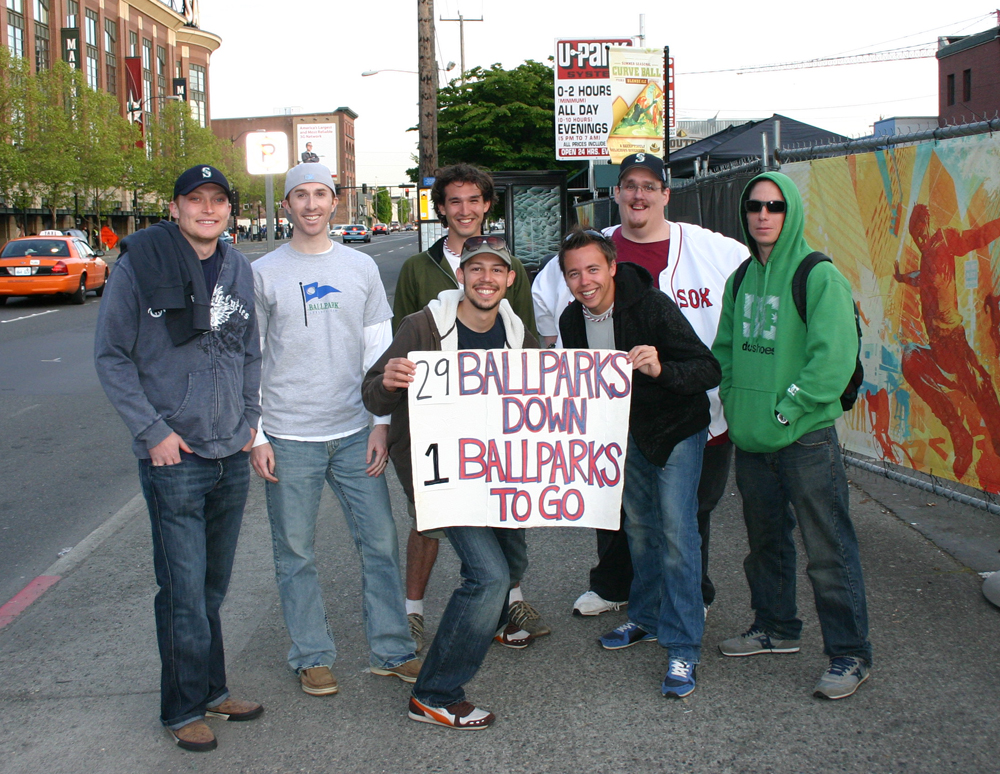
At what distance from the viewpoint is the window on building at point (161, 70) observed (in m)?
79.6

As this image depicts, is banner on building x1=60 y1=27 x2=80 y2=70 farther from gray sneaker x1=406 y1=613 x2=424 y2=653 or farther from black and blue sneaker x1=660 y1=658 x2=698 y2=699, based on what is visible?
black and blue sneaker x1=660 y1=658 x2=698 y2=699

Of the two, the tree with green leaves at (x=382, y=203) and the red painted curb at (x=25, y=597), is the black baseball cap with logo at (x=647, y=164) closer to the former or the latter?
the red painted curb at (x=25, y=597)

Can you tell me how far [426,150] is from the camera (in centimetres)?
1670

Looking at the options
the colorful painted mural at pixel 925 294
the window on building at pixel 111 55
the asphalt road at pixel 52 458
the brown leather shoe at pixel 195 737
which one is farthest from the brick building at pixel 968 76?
the window on building at pixel 111 55

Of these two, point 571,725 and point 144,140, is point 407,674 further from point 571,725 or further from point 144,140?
point 144,140

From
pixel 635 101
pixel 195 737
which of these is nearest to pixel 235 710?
pixel 195 737

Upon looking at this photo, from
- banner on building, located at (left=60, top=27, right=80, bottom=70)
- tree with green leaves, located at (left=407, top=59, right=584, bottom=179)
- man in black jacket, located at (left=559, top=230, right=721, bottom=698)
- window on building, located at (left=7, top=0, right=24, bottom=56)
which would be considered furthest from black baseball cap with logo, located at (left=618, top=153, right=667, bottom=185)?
banner on building, located at (left=60, top=27, right=80, bottom=70)

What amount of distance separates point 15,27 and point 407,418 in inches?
2348

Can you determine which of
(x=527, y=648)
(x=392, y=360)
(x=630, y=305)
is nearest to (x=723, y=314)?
(x=630, y=305)

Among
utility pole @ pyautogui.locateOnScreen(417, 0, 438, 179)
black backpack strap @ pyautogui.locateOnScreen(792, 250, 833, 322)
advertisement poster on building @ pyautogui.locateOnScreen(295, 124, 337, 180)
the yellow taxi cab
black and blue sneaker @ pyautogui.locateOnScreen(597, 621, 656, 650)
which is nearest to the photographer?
black backpack strap @ pyautogui.locateOnScreen(792, 250, 833, 322)

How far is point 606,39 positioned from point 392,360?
1485 centimetres

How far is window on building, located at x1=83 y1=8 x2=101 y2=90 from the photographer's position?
6362 cm

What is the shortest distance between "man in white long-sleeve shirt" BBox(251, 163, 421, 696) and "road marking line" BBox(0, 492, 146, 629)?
186cm

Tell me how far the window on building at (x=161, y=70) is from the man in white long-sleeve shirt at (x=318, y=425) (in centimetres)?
8418
